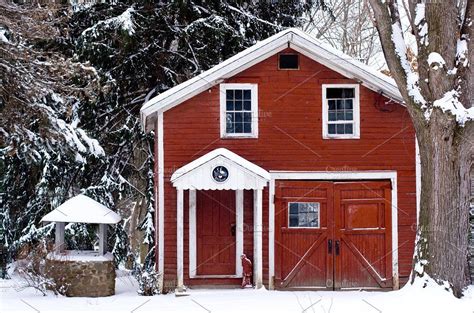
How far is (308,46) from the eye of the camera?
14.6 metres

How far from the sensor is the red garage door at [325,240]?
14781mm

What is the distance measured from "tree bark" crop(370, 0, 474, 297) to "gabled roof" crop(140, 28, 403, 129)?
134 inches

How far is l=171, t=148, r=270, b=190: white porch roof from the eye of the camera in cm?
1381

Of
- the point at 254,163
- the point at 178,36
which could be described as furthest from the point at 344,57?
the point at 178,36

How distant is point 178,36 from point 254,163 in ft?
22.1

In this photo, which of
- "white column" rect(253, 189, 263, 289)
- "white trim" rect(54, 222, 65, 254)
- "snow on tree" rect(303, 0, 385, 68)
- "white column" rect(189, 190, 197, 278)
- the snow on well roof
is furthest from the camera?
"snow on tree" rect(303, 0, 385, 68)

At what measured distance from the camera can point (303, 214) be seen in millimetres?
14867

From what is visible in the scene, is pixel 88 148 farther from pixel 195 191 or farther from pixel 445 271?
pixel 445 271

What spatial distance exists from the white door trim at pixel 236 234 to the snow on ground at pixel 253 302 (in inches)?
22.8

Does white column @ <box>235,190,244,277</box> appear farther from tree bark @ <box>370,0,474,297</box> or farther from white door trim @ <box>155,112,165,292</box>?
tree bark @ <box>370,0,474,297</box>

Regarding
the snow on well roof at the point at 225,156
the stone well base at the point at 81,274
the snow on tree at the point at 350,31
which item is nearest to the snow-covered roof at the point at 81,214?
the stone well base at the point at 81,274

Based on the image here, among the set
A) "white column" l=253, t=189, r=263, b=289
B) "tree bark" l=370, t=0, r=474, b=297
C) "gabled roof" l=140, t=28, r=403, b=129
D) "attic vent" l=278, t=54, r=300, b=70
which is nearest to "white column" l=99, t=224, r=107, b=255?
"gabled roof" l=140, t=28, r=403, b=129

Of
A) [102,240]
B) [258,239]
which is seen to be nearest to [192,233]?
[258,239]

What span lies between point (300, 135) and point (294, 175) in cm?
87
